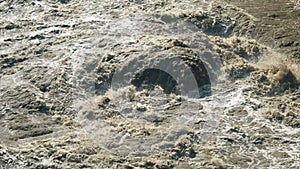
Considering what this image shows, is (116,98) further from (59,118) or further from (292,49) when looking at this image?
(292,49)

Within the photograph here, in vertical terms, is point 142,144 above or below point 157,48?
below

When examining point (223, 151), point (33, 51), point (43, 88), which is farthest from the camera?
point (33, 51)

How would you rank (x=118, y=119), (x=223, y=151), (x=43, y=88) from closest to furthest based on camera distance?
(x=223, y=151) → (x=118, y=119) → (x=43, y=88)

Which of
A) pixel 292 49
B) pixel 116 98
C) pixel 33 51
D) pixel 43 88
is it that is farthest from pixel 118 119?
pixel 292 49

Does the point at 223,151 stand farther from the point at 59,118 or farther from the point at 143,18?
the point at 143,18

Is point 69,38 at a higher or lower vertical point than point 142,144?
higher

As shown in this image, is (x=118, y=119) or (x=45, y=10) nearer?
(x=118, y=119)
